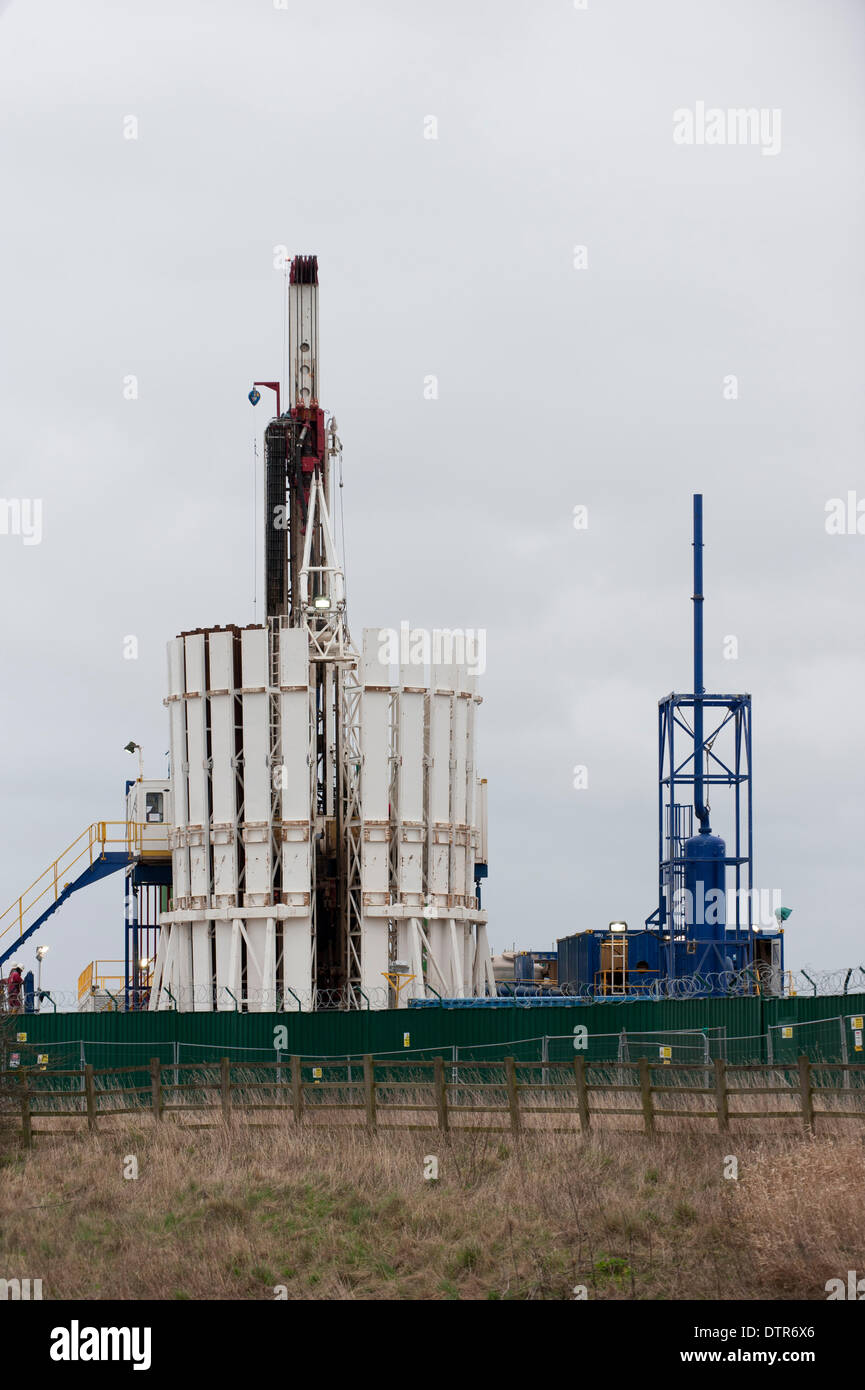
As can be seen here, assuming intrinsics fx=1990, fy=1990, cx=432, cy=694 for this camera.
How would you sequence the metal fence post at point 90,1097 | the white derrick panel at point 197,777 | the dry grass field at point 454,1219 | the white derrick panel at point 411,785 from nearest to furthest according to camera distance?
the dry grass field at point 454,1219, the metal fence post at point 90,1097, the white derrick panel at point 411,785, the white derrick panel at point 197,777

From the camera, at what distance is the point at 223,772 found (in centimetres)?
5288

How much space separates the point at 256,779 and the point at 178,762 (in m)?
3.17

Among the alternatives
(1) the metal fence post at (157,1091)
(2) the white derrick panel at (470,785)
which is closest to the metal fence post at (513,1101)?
(1) the metal fence post at (157,1091)

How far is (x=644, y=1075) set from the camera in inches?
1159

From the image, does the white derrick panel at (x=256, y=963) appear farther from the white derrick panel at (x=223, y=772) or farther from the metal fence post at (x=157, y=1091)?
the metal fence post at (x=157, y=1091)

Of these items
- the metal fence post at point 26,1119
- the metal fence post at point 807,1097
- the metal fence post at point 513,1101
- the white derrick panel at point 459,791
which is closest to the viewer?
the metal fence post at point 807,1097

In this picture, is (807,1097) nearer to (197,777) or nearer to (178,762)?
(197,777)

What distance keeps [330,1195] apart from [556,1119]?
4098 millimetres

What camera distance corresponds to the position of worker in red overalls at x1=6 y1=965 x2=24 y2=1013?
40281 mm

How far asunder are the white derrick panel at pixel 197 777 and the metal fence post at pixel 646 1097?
24936 mm

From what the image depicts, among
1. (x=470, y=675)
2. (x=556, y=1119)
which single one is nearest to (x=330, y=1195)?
(x=556, y=1119)

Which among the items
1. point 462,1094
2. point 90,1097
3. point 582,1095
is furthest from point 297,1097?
point 582,1095

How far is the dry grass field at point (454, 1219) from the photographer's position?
2461 centimetres

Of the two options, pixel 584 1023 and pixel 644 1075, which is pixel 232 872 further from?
pixel 644 1075
